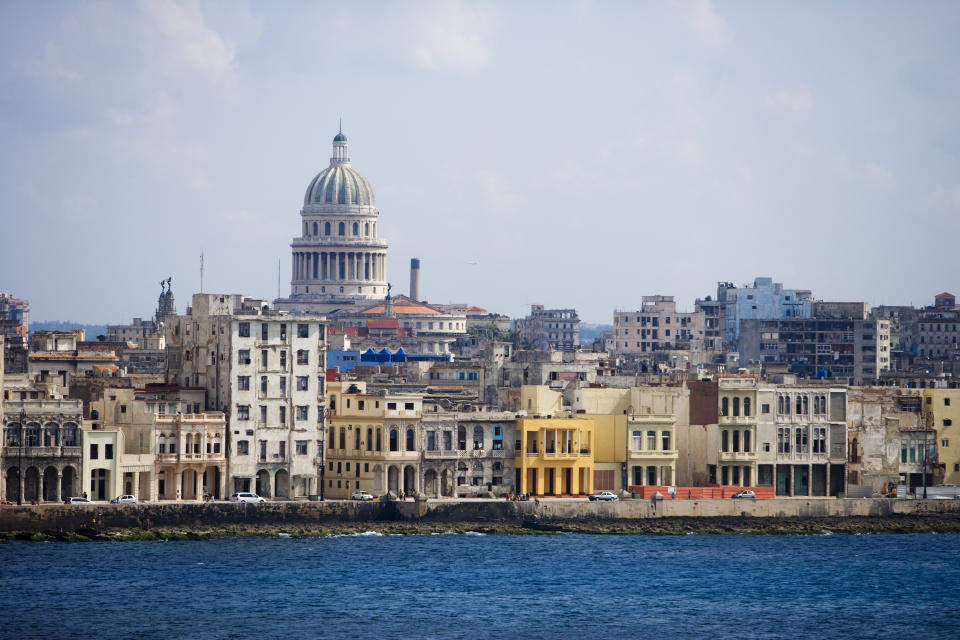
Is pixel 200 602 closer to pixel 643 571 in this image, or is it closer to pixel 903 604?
pixel 643 571

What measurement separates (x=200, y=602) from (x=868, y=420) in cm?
5105

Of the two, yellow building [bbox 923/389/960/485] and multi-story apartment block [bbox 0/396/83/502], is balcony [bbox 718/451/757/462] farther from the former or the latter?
multi-story apartment block [bbox 0/396/83/502]

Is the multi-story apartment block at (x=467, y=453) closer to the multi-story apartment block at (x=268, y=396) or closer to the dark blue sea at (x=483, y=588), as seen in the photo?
the dark blue sea at (x=483, y=588)

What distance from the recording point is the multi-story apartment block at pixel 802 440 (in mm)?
136500

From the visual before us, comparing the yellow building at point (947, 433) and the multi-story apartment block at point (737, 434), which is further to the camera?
the yellow building at point (947, 433)

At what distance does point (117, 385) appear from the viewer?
12888cm

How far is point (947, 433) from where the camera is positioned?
140 m

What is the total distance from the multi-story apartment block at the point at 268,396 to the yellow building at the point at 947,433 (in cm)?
3830

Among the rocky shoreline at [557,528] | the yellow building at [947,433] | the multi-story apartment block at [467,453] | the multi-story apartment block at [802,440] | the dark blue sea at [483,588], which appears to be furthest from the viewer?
the yellow building at [947,433]

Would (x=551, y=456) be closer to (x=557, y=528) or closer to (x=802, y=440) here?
(x=557, y=528)

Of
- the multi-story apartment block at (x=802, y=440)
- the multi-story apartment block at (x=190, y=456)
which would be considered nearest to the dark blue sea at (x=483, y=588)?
the multi-story apartment block at (x=190, y=456)

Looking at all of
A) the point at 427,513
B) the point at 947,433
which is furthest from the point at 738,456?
the point at 427,513

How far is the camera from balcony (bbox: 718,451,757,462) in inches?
5305

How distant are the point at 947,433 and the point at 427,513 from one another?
115 feet
